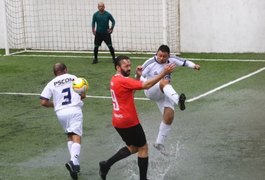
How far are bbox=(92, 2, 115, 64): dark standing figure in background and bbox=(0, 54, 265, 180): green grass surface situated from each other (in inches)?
82.7

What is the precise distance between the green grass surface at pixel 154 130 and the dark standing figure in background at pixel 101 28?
2.10m

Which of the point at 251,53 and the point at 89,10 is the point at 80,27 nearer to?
the point at 89,10

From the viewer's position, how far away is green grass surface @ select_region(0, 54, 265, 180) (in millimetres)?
9672

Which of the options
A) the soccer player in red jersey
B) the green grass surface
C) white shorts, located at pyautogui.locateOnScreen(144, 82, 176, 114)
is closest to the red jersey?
the soccer player in red jersey

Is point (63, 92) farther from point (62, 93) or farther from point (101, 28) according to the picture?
point (101, 28)

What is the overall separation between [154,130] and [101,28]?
29.4ft

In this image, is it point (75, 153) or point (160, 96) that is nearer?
point (75, 153)

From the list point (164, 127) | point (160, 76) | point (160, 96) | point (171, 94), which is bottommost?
point (164, 127)

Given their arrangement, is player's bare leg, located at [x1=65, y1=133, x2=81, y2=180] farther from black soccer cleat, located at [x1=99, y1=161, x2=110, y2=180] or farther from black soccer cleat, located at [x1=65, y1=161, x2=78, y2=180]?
black soccer cleat, located at [x1=99, y1=161, x2=110, y2=180]

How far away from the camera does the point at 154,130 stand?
12.0m

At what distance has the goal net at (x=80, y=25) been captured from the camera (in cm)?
2219

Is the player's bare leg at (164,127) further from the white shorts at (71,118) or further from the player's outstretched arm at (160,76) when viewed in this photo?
the player's outstretched arm at (160,76)

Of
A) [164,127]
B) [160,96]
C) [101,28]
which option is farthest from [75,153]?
[101,28]

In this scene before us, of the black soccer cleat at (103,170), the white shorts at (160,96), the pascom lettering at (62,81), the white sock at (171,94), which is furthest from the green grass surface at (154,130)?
the pascom lettering at (62,81)
